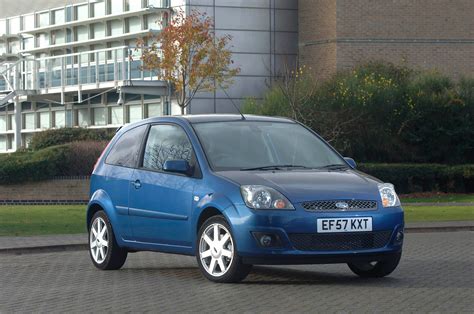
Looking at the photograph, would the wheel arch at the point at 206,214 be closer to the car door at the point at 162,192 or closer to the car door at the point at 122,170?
the car door at the point at 162,192

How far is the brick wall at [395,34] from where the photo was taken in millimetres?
53594

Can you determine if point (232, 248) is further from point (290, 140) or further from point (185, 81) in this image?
point (185, 81)

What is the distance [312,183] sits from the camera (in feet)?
37.8

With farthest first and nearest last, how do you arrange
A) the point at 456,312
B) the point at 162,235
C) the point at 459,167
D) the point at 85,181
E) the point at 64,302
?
the point at 459,167, the point at 85,181, the point at 162,235, the point at 64,302, the point at 456,312

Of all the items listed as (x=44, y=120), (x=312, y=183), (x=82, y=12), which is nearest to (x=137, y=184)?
(x=312, y=183)

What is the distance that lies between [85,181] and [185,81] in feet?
33.5

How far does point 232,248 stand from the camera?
448 inches

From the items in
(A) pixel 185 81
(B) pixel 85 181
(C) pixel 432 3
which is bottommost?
(B) pixel 85 181

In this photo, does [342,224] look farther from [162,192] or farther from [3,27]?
[3,27]

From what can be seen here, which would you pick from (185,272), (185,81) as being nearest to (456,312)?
(185,272)

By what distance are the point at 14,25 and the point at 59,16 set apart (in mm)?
4355

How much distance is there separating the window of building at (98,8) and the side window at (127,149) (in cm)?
4798

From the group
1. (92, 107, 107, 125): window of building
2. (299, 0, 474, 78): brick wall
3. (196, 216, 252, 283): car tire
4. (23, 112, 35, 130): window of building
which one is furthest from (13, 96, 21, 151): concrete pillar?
(196, 216, 252, 283): car tire

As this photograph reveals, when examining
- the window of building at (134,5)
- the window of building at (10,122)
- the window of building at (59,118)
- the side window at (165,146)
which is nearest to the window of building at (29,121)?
Answer: the window of building at (10,122)
